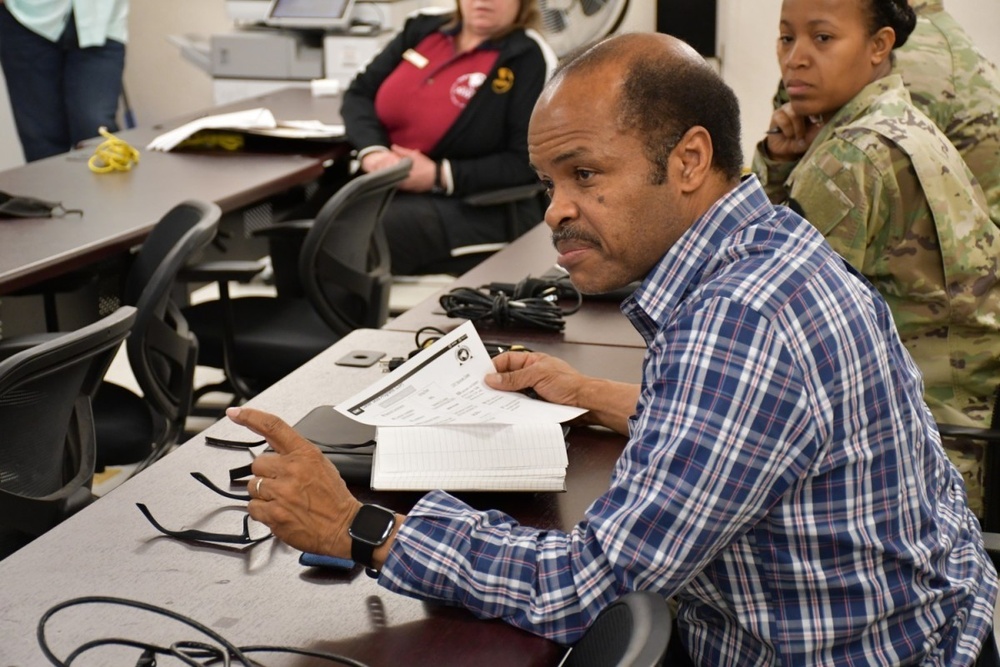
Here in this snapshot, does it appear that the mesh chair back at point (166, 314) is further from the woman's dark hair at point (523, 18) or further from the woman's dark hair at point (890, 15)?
the woman's dark hair at point (523, 18)

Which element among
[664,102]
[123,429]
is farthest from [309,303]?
[664,102]

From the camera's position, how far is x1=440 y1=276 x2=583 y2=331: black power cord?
79.7 inches

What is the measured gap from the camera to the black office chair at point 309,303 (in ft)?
9.33

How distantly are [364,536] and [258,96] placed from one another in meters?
3.64

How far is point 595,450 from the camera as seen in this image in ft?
4.97

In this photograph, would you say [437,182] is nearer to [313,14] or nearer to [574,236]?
[313,14]

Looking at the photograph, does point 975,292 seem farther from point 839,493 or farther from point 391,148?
point 391,148

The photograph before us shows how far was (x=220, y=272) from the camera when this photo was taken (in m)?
2.71

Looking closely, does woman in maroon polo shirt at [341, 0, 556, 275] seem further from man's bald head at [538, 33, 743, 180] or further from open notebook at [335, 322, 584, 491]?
man's bald head at [538, 33, 743, 180]

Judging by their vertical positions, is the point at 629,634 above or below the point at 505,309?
above

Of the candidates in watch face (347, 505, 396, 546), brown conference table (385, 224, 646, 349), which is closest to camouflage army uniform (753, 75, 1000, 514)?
brown conference table (385, 224, 646, 349)

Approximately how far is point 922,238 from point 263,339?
1.61 m

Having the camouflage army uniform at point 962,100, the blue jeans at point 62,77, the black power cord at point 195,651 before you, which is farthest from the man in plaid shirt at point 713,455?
the blue jeans at point 62,77

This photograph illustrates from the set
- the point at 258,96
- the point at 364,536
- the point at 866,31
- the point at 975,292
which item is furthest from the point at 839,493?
the point at 258,96
